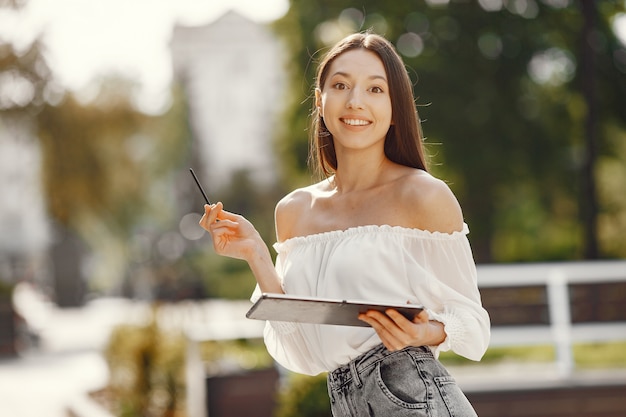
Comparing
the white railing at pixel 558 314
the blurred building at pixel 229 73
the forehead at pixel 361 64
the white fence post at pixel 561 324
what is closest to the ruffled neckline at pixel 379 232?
the forehead at pixel 361 64

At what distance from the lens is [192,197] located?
191 feet

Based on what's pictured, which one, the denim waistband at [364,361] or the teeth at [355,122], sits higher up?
the teeth at [355,122]

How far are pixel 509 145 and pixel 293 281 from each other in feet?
65.6

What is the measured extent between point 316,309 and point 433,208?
499mm

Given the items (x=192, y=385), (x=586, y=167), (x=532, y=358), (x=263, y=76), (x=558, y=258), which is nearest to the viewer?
(x=192, y=385)

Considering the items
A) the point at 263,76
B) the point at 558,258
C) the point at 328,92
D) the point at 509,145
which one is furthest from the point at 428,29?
the point at 263,76

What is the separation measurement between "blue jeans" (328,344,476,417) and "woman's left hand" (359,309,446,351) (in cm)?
13

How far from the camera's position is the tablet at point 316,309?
8.04 feet

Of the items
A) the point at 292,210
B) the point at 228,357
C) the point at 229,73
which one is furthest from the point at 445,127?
the point at 229,73

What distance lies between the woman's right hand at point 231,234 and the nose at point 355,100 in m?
0.45

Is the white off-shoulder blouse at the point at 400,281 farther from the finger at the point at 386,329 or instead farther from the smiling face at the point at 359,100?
the smiling face at the point at 359,100

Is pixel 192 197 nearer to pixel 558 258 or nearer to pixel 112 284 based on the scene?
pixel 112 284

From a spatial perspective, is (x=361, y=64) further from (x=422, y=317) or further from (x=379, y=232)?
(x=422, y=317)

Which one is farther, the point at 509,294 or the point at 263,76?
the point at 263,76
